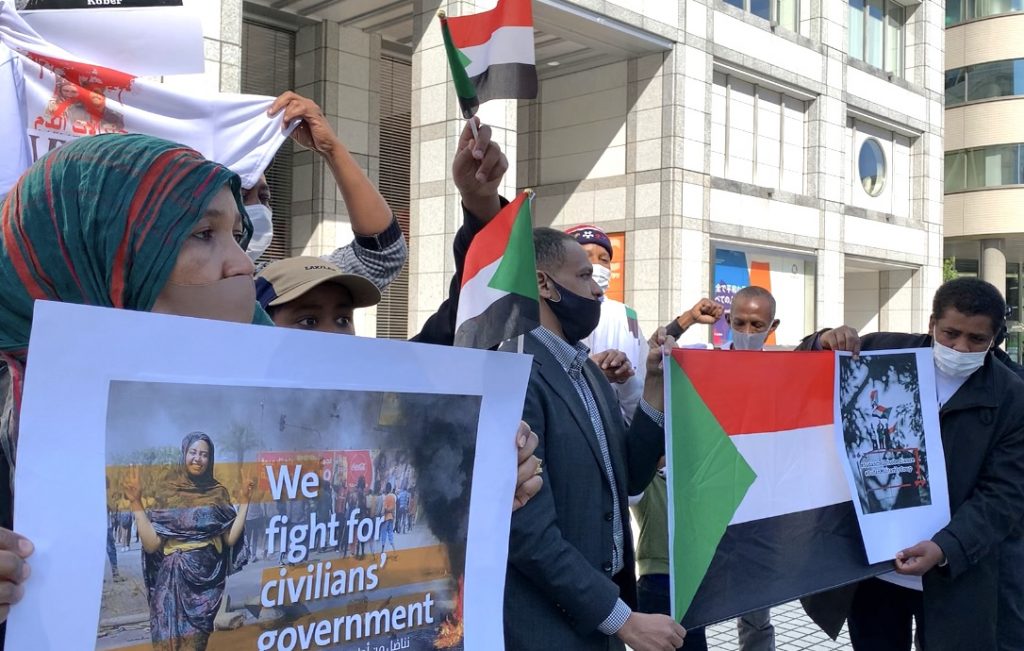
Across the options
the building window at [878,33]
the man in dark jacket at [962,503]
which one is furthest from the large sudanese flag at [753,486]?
the building window at [878,33]

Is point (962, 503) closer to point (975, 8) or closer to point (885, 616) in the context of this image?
point (885, 616)

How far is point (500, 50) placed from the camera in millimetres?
1813

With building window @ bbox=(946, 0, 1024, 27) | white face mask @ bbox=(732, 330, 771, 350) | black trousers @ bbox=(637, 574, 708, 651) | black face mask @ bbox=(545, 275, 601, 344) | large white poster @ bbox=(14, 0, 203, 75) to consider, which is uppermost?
building window @ bbox=(946, 0, 1024, 27)

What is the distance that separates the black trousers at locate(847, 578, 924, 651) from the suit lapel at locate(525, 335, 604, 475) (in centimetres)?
159

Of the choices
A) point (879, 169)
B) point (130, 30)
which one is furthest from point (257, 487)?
point (879, 169)

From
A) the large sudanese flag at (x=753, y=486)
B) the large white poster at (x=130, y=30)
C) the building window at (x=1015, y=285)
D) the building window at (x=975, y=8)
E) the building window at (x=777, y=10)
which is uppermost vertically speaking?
the building window at (x=975, y=8)

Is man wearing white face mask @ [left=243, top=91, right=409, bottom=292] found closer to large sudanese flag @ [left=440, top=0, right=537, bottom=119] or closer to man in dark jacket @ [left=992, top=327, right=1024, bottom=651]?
large sudanese flag @ [left=440, top=0, right=537, bottom=119]

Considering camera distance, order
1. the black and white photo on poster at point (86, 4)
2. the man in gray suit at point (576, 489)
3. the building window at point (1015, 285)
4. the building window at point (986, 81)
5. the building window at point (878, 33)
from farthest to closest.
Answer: the building window at point (1015, 285), the building window at point (986, 81), the building window at point (878, 33), the black and white photo on poster at point (86, 4), the man in gray suit at point (576, 489)

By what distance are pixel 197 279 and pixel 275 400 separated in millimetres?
200

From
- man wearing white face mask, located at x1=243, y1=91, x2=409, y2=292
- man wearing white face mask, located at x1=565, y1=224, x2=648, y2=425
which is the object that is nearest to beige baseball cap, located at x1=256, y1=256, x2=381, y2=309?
man wearing white face mask, located at x1=243, y1=91, x2=409, y2=292

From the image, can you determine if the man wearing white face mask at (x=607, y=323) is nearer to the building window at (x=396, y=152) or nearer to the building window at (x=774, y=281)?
the building window at (x=396, y=152)

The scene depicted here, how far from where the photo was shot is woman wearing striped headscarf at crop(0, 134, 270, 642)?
1080 mm

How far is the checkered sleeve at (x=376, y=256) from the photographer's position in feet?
9.05

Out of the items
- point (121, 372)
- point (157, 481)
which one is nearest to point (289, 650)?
point (157, 481)
